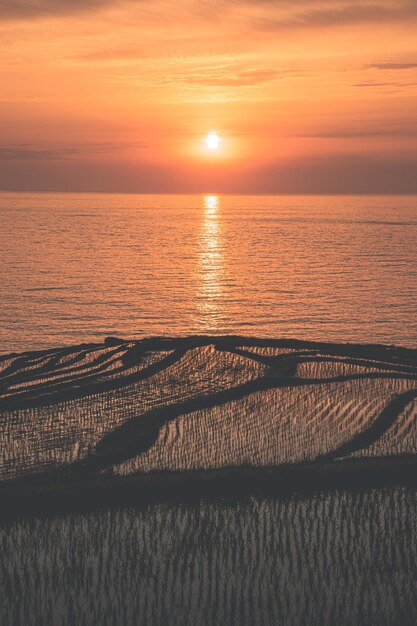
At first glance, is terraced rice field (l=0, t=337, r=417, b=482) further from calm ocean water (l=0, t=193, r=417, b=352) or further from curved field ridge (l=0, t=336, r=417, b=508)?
calm ocean water (l=0, t=193, r=417, b=352)

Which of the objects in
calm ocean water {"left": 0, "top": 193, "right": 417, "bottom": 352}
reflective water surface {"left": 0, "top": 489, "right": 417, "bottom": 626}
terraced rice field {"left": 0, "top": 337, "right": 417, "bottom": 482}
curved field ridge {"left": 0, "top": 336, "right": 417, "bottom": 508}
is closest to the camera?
reflective water surface {"left": 0, "top": 489, "right": 417, "bottom": 626}

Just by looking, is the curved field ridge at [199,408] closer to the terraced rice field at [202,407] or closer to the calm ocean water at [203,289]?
the terraced rice field at [202,407]

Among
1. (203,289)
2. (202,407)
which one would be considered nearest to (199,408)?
(202,407)

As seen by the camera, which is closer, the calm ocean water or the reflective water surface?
the reflective water surface

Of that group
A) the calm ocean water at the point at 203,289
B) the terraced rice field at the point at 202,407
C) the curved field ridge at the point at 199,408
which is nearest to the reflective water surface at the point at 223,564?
the curved field ridge at the point at 199,408

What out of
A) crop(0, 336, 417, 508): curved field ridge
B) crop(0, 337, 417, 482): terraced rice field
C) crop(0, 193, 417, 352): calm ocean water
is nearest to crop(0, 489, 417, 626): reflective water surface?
crop(0, 336, 417, 508): curved field ridge

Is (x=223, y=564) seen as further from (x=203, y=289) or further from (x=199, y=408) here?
(x=203, y=289)

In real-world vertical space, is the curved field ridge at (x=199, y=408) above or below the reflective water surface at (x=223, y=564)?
above

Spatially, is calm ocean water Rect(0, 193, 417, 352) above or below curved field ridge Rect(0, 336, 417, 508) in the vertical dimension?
above

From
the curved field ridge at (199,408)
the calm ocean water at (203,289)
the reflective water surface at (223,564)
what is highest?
the calm ocean water at (203,289)
